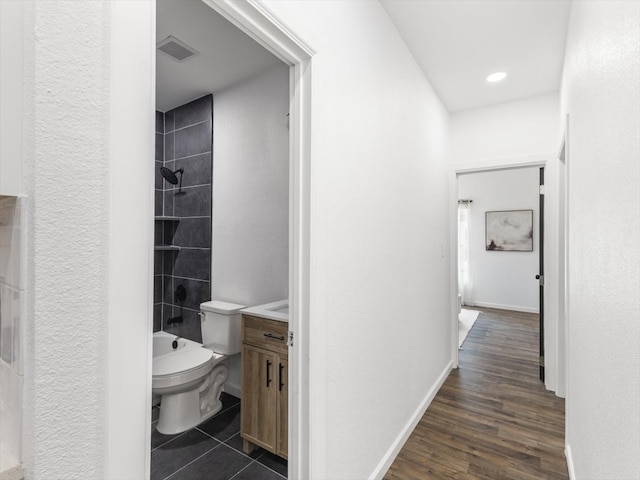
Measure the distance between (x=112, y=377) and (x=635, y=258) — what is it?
1181mm

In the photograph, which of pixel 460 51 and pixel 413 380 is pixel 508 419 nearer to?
pixel 413 380

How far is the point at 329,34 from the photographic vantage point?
1.41m

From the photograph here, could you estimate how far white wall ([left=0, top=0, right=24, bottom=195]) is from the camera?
0.58 m

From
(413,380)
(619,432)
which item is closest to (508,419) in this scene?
(413,380)

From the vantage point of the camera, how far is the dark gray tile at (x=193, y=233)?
297 cm

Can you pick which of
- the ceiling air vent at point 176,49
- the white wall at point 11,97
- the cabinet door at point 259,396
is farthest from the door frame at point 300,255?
the ceiling air vent at point 176,49

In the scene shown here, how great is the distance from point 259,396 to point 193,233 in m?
1.67

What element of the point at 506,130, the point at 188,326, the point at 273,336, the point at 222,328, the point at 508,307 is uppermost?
the point at 506,130

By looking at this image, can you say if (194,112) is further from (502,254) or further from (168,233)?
(502,254)

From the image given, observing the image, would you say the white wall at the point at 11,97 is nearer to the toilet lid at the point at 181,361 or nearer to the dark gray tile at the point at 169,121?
the toilet lid at the point at 181,361

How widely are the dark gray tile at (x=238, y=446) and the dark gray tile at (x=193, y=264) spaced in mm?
1269

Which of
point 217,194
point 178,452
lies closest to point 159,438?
point 178,452

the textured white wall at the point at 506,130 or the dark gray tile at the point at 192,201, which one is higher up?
the textured white wall at the point at 506,130

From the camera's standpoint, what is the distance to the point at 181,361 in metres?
2.38
